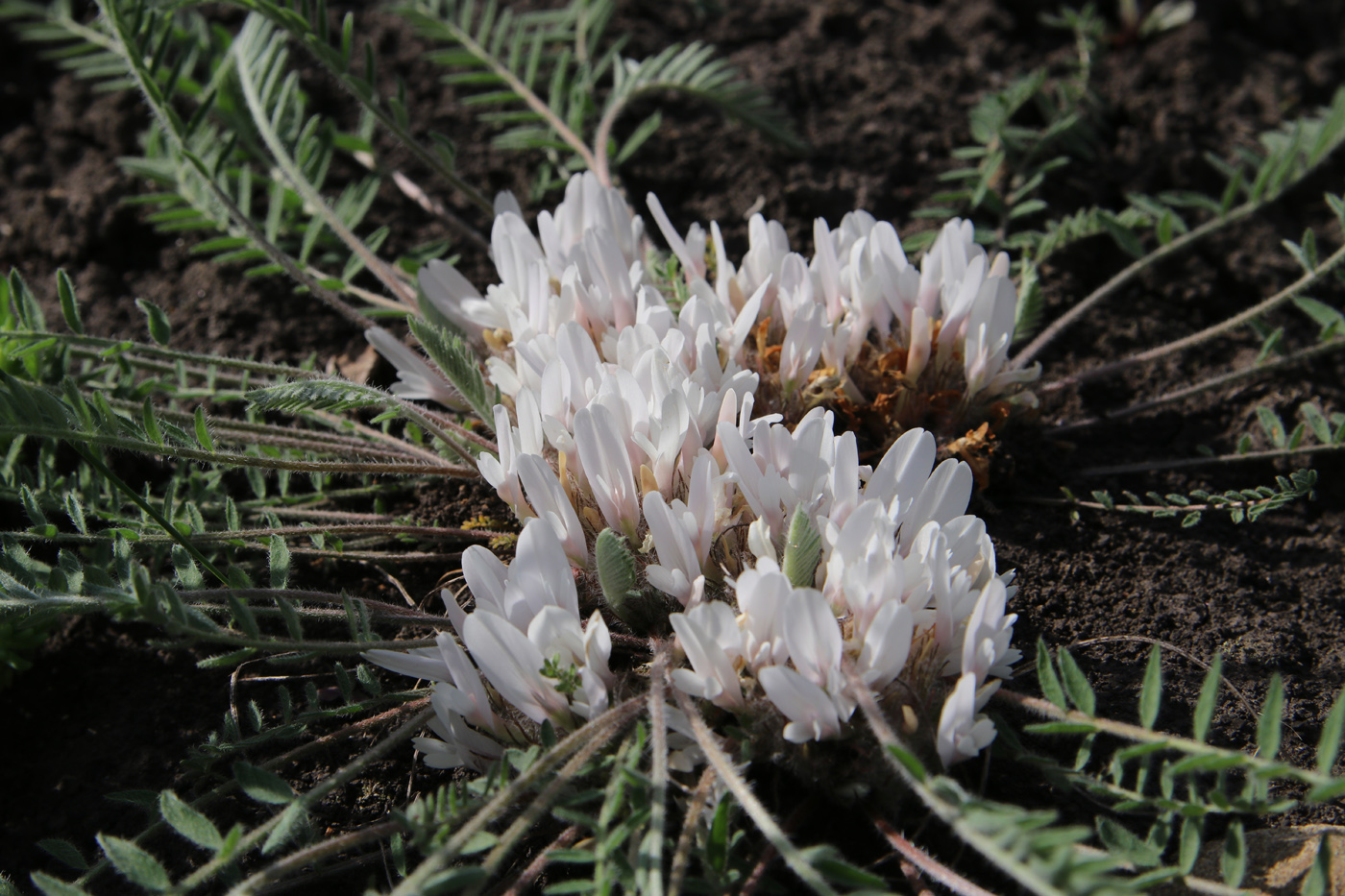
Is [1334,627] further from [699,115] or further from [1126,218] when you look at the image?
[699,115]

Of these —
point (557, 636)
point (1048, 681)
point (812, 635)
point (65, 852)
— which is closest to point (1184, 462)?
point (1048, 681)

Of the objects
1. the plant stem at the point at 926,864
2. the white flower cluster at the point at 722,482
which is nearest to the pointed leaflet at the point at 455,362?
the white flower cluster at the point at 722,482

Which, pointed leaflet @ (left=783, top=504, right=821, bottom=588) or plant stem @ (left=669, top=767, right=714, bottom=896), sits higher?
pointed leaflet @ (left=783, top=504, right=821, bottom=588)

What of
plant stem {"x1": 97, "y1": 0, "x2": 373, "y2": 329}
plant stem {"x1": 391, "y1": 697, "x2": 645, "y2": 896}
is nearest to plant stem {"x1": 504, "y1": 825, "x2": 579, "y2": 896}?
plant stem {"x1": 391, "y1": 697, "x2": 645, "y2": 896}

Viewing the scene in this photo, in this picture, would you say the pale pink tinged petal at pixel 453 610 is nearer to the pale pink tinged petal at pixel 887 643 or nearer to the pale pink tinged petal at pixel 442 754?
the pale pink tinged petal at pixel 442 754

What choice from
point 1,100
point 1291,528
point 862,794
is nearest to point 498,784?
point 862,794

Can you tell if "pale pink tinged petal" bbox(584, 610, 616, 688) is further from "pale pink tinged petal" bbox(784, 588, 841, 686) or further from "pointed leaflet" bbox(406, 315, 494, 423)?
"pointed leaflet" bbox(406, 315, 494, 423)
